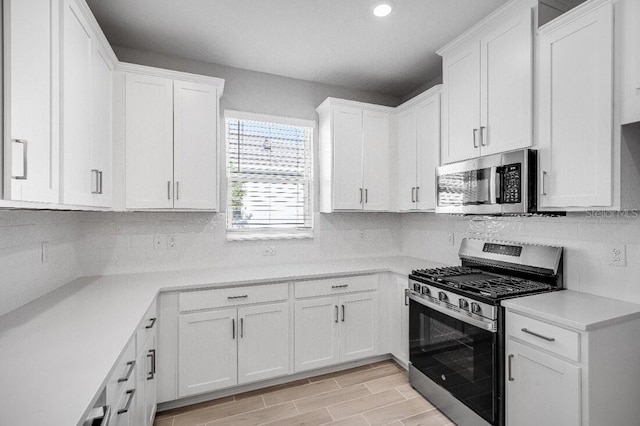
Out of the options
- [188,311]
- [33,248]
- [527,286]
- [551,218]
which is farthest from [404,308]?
[33,248]

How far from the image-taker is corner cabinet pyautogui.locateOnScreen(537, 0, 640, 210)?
1.66m

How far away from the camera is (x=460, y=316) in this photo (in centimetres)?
214

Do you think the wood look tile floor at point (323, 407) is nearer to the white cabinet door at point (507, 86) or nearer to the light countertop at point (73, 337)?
the light countertop at point (73, 337)

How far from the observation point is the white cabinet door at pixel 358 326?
2903mm

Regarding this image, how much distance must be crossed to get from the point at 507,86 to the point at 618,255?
1237 mm

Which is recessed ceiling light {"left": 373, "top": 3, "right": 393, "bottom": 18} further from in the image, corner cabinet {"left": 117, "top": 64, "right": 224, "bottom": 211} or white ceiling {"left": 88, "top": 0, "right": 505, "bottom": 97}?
corner cabinet {"left": 117, "top": 64, "right": 224, "bottom": 211}

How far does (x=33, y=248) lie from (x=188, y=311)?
100cm

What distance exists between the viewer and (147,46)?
8.96ft

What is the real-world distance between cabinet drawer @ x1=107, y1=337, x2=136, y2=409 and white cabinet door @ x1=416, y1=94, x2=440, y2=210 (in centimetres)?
249

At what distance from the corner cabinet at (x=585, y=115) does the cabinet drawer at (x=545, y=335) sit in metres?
0.69

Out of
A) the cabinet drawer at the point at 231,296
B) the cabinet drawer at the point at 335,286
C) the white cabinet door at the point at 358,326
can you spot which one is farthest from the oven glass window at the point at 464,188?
the cabinet drawer at the point at 231,296

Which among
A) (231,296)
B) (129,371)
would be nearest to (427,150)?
(231,296)

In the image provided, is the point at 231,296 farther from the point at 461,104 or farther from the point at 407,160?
the point at 461,104

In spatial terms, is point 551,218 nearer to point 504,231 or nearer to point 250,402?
point 504,231
